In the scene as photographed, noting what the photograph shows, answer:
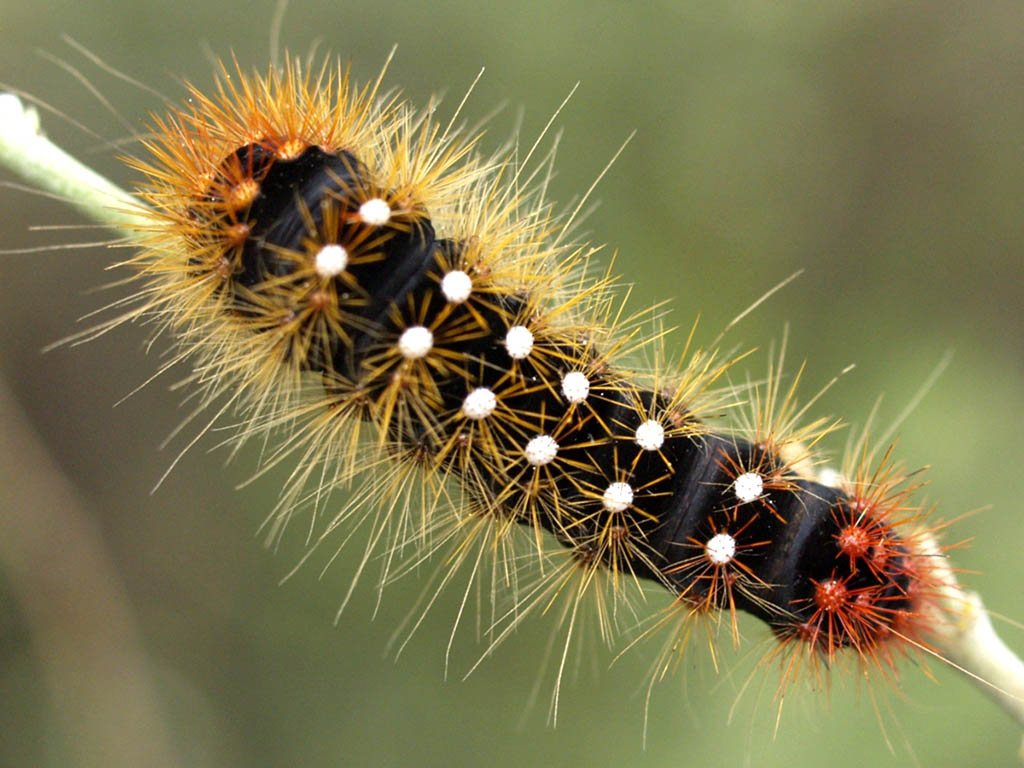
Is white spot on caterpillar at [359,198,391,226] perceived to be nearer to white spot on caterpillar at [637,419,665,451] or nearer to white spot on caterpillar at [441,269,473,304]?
white spot on caterpillar at [441,269,473,304]

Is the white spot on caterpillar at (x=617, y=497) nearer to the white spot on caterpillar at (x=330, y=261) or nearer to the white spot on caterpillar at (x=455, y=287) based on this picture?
the white spot on caterpillar at (x=455, y=287)

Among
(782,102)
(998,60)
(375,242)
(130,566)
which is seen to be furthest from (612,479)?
(998,60)

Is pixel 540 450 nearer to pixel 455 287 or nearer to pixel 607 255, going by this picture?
pixel 455 287

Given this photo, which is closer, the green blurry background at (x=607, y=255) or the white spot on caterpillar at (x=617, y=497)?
the white spot on caterpillar at (x=617, y=497)

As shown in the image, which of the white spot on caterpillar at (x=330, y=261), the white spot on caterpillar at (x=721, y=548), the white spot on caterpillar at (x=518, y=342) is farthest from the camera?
the white spot on caterpillar at (x=721, y=548)

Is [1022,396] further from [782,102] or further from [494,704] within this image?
[494,704]

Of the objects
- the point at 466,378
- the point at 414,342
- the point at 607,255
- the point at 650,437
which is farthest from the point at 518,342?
the point at 607,255

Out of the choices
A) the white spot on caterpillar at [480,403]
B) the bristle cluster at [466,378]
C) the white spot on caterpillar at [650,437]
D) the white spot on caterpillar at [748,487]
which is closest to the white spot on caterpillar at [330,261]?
the bristle cluster at [466,378]
